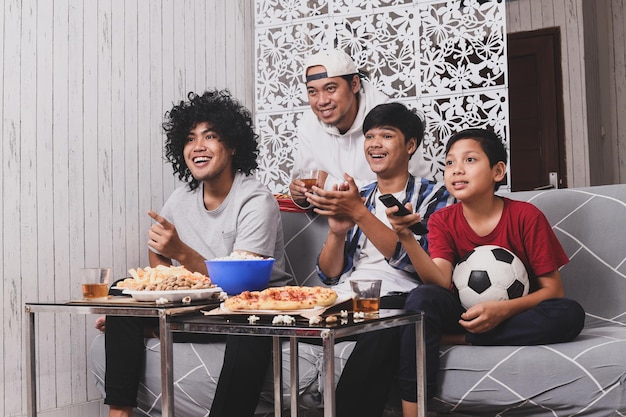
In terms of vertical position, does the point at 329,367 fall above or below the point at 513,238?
below

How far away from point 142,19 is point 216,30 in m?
0.49

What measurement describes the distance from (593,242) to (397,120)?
728mm

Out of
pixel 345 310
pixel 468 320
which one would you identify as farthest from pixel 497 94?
pixel 345 310

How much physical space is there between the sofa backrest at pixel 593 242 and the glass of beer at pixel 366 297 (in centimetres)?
109

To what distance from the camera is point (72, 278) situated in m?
2.67

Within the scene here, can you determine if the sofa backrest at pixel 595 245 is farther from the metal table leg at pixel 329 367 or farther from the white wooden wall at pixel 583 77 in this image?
the white wooden wall at pixel 583 77

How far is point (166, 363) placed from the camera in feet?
5.18

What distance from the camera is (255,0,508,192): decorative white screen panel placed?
9.77 ft

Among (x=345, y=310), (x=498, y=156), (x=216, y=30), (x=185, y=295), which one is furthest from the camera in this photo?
(x=216, y=30)

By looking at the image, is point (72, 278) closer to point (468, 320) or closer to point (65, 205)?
point (65, 205)

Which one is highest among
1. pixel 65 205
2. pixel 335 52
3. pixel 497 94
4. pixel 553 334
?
pixel 335 52

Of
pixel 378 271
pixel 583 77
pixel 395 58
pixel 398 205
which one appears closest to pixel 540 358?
pixel 398 205

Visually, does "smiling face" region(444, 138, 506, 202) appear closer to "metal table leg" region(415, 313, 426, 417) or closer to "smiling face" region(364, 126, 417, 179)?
"smiling face" region(364, 126, 417, 179)

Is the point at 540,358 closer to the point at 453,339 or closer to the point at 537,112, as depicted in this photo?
the point at 453,339
